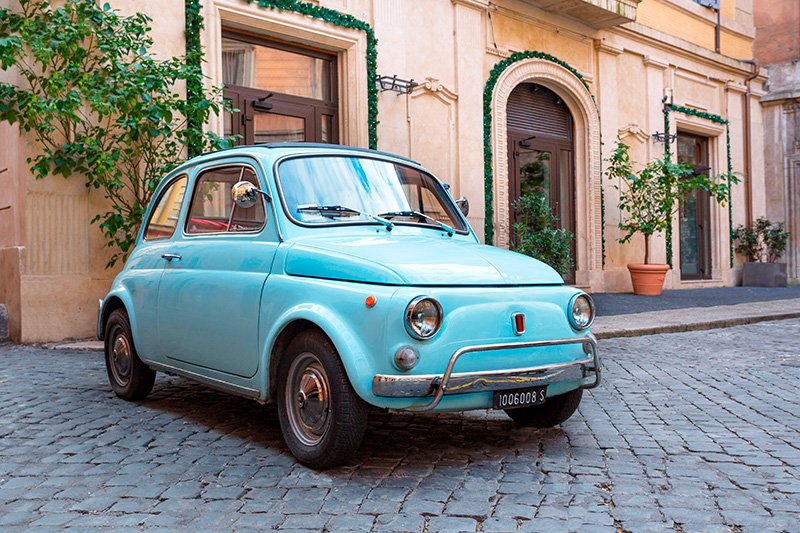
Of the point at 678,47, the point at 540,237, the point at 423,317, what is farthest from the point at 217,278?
the point at 678,47

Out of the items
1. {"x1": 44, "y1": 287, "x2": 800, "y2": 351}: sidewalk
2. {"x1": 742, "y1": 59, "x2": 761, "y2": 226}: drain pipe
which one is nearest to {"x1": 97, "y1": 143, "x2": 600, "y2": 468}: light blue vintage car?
{"x1": 44, "y1": 287, "x2": 800, "y2": 351}: sidewalk

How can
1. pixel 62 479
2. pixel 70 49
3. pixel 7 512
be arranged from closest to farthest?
pixel 7 512 < pixel 62 479 < pixel 70 49

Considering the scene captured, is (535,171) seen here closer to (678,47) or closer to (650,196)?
(650,196)

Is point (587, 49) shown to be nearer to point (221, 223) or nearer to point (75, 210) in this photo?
point (75, 210)

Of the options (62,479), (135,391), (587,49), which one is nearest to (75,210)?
(135,391)

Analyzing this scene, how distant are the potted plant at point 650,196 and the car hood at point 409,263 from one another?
1190cm

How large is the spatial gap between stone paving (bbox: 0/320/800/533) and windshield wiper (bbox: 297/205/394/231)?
4.05ft

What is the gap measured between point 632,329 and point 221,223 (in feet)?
19.9

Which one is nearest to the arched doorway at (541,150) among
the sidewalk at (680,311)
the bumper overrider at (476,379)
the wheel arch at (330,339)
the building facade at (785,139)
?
the sidewalk at (680,311)

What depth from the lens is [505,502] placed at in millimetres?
3279

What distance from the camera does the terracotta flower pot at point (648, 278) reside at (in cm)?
1540

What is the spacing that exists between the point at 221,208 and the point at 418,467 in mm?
2116

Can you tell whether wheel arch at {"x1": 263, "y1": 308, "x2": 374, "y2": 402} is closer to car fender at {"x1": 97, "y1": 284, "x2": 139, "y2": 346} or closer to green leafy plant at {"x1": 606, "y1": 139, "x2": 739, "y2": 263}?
car fender at {"x1": 97, "y1": 284, "x2": 139, "y2": 346}

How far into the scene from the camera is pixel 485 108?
13.7 m
